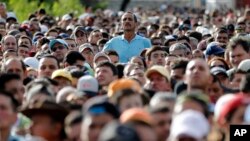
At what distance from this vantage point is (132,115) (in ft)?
40.0

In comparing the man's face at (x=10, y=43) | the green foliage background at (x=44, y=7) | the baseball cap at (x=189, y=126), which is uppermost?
the green foliage background at (x=44, y=7)

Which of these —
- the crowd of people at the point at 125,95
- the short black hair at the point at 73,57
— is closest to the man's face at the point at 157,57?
the crowd of people at the point at 125,95

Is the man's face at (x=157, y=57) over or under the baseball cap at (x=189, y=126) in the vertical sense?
over

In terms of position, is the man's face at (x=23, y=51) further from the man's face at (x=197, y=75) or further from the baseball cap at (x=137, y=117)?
the baseball cap at (x=137, y=117)

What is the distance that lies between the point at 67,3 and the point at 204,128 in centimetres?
3848

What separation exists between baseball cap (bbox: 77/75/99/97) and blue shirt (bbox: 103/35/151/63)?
22.8 ft

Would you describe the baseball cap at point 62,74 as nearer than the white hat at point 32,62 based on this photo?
Yes

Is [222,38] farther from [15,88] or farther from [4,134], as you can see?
[4,134]

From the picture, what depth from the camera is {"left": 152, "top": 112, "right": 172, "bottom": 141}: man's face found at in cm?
1292

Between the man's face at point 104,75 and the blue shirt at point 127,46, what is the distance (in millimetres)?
5336

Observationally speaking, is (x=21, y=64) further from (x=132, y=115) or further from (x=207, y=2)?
(x=207, y=2)

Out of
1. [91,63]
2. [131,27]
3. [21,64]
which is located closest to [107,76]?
[21,64]

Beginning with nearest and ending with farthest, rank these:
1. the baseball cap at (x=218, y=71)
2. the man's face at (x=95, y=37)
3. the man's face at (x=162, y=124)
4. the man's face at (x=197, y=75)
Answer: the man's face at (x=162, y=124) < the man's face at (x=197, y=75) < the baseball cap at (x=218, y=71) < the man's face at (x=95, y=37)

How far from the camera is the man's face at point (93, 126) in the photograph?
40.5ft
